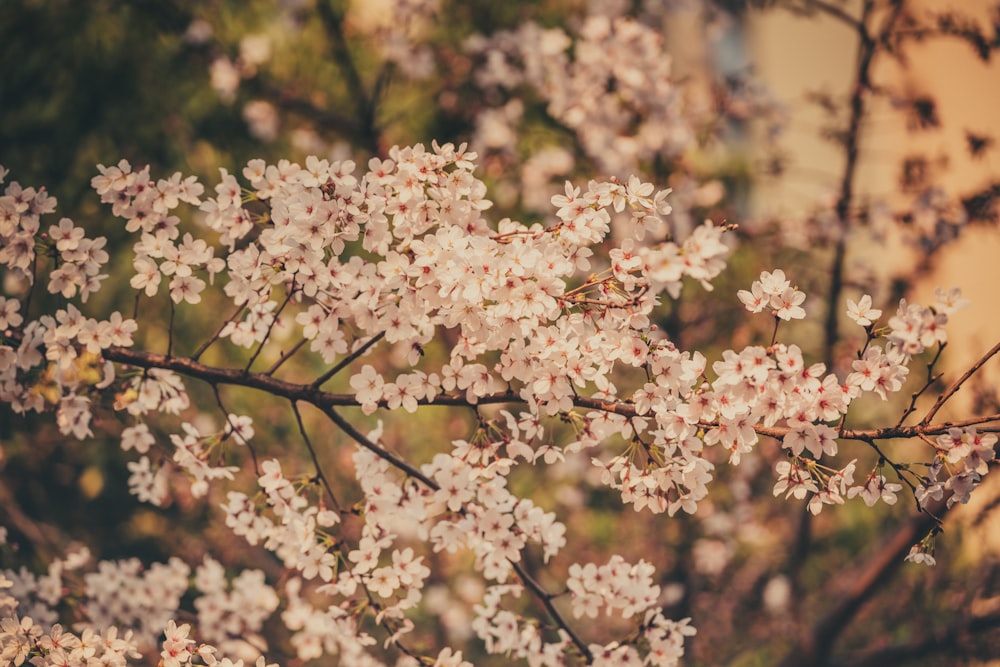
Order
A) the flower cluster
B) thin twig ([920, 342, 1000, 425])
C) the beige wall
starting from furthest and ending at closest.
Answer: the beige wall, the flower cluster, thin twig ([920, 342, 1000, 425])

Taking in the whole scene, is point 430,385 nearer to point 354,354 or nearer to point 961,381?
point 354,354

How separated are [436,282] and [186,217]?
361 centimetres

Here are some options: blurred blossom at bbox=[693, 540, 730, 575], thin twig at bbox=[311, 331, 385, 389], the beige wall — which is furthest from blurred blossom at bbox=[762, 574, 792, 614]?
thin twig at bbox=[311, 331, 385, 389]

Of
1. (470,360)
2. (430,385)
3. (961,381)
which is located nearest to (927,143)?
(961,381)

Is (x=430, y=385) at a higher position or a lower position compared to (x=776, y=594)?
lower

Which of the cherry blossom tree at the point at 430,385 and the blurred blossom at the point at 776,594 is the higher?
the blurred blossom at the point at 776,594

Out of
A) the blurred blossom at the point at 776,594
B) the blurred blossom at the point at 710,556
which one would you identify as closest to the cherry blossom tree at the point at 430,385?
the blurred blossom at the point at 776,594

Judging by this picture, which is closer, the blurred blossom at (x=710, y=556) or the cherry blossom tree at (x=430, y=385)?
the cherry blossom tree at (x=430, y=385)

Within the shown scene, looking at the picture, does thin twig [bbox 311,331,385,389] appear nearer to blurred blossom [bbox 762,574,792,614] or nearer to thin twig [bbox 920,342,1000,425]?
thin twig [bbox 920,342,1000,425]

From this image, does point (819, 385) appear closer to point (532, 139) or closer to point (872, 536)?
point (532, 139)

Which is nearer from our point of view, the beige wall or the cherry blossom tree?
the cherry blossom tree

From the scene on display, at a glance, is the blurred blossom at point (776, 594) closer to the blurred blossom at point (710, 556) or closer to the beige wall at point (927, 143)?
the blurred blossom at point (710, 556)

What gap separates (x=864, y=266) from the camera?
185 inches

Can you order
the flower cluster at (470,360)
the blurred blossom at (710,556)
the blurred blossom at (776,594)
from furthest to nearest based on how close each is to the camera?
the blurred blossom at (710,556)
the blurred blossom at (776,594)
the flower cluster at (470,360)
